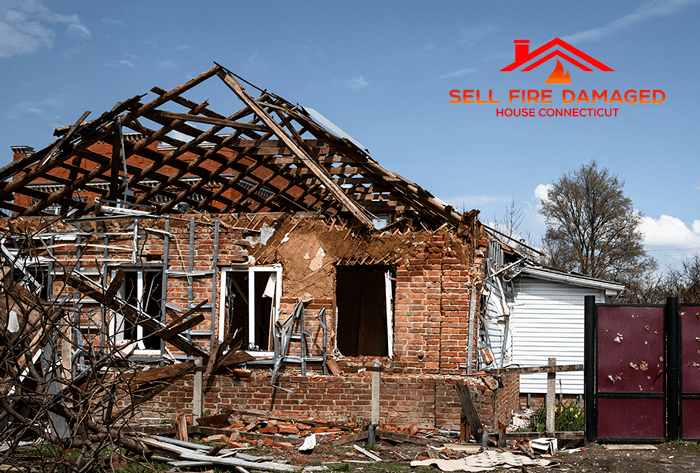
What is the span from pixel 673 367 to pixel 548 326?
585 cm

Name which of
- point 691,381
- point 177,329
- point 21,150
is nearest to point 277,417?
point 177,329

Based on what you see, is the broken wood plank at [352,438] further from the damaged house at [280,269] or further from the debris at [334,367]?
the debris at [334,367]

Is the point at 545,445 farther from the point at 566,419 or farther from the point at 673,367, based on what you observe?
the point at 566,419

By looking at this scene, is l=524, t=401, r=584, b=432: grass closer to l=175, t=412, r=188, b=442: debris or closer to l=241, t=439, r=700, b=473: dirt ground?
l=241, t=439, r=700, b=473: dirt ground

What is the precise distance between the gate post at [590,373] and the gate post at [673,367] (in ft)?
3.34

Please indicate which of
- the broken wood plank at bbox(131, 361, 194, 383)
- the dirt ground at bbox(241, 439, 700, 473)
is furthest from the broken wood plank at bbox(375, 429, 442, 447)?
the broken wood plank at bbox(131, 361, 194, 383)

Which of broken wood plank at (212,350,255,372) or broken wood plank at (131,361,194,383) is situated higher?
broken wood plank at (212,350,255,372)

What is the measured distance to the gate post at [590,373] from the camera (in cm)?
885

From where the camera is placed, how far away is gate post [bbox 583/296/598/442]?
8.85 metres

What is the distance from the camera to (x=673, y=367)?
8812 millimetres

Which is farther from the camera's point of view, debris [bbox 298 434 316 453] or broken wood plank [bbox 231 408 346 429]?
broken wood plank [bbox 231 408 346 429]

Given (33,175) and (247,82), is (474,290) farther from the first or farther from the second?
(33,175)

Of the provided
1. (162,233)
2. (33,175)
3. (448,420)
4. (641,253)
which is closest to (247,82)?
Answer: (162,233)

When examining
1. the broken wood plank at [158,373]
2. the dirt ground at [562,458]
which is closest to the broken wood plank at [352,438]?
the dirt ground at [562,458]
